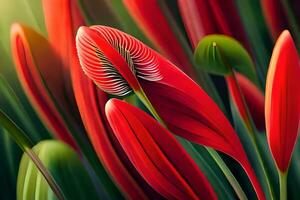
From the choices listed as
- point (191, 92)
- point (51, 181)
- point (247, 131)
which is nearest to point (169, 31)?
point (191, 92)

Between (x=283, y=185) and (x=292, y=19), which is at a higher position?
(x=292, y=19)

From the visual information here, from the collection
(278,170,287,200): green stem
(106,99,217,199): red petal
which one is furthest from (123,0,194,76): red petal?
(278,170,287,200): green stem

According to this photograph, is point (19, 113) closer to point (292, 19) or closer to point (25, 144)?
point (25, 144)

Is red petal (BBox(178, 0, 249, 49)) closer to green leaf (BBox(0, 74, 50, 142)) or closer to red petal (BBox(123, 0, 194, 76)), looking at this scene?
red petal (BBox(123, 0, 194, 76))

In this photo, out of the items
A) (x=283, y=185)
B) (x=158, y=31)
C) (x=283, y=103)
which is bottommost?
(x=283, y=185)

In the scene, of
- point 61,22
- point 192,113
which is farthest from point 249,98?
point 61,22

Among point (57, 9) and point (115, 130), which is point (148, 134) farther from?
point (57, 9)
